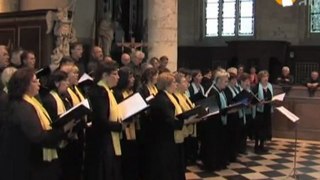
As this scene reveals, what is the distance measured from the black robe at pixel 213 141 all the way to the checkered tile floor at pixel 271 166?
16cm

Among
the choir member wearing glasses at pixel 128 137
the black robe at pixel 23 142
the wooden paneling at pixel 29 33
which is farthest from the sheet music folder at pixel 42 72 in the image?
the wooden paneling at pixel 29 33

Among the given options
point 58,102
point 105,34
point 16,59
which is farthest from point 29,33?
point 58,102

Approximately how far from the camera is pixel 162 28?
9.26 metres

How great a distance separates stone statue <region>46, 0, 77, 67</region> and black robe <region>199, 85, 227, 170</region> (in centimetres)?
412

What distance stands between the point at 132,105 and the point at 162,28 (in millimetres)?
4757

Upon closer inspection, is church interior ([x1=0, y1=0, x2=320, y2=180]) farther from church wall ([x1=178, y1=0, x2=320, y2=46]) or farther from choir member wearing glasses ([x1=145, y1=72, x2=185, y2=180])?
church wall ([x1=178, y1=0, x2=320, y2=46])

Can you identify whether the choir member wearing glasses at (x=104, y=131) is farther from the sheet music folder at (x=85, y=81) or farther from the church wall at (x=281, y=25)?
the church wall at (x=281, y=25)

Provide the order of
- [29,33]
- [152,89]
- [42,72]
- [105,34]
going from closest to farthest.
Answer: [42,72]
[152,89]
[29,33]
[105,34]

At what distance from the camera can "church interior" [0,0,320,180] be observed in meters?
3.89

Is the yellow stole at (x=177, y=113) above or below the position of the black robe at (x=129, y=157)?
above

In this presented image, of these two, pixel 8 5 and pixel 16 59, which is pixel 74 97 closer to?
pixel 16 59

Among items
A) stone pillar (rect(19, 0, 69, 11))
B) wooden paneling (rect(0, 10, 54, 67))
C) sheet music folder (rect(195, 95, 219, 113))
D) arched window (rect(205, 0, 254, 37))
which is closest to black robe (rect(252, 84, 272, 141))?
sheet music folder (rect(195, 95, 219, 113))

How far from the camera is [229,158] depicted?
8023 millimetres

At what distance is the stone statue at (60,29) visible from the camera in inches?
399
